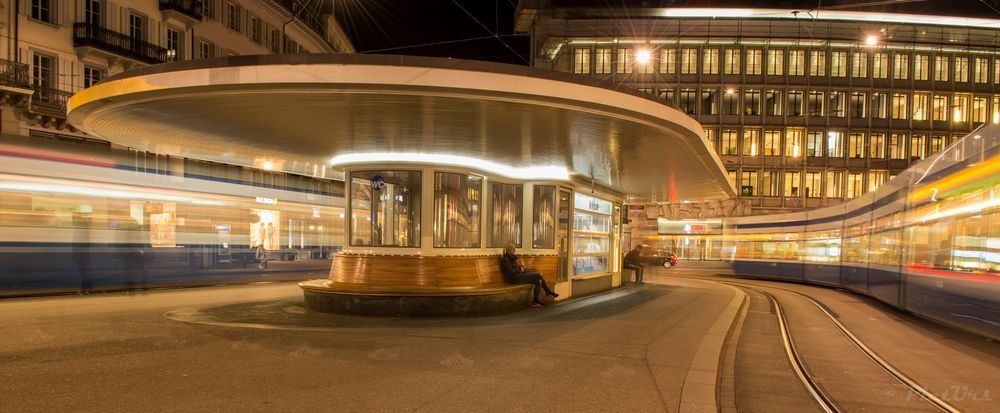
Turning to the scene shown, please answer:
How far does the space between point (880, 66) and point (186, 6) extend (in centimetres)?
5509

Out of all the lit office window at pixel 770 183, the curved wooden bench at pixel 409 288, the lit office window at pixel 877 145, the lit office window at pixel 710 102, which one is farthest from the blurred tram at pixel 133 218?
the lit office window at pixel 877 145

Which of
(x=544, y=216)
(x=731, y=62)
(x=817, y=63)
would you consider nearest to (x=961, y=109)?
(x=817, y=63)

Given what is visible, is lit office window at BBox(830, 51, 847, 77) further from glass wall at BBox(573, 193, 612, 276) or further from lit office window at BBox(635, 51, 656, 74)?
glass wall at BBox(573, 193, 612, 276)

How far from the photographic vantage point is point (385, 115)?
10.0 m

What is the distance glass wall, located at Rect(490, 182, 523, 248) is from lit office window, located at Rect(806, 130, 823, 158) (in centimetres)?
5222

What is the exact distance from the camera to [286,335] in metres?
9.85

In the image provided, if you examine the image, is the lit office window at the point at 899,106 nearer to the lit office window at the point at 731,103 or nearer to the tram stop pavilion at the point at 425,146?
the lit office window at the point at 731,103

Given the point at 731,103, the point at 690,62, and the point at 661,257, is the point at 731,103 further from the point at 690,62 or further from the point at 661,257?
the point at 661,257

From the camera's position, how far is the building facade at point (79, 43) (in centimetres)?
2564

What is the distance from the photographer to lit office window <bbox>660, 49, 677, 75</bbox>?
2392 inches

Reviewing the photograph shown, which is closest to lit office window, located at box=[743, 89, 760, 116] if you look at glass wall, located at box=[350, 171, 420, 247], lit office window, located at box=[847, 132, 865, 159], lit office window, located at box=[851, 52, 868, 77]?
lit office window, located at box=[851, 52, 868, 77]

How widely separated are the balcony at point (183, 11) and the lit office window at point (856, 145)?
172 ft

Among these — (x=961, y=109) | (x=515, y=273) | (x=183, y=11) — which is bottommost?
(x=515, y=273)

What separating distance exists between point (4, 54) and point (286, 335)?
22595mm
